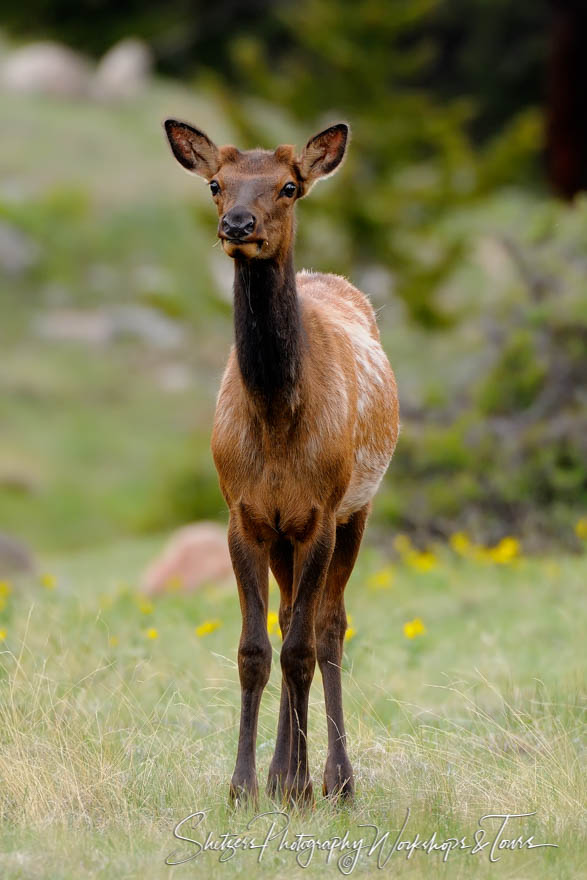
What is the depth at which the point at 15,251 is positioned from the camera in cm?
3188

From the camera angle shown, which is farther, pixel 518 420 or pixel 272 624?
pixel 518 420

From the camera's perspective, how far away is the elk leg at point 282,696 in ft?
19.6

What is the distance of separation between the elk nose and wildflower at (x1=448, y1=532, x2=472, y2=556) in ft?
24.3

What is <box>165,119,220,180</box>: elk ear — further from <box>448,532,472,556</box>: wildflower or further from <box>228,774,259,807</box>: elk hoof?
<box>448,532,472,556</box>: wildflower

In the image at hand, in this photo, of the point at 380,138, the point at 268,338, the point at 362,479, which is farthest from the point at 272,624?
the point at 380,138

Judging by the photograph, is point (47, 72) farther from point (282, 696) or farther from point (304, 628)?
point (304, 628)

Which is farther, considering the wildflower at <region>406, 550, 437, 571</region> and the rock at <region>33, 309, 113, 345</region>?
the rock at <region>33, 309, 113, 345</region>

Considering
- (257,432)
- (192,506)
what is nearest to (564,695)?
(257,432)

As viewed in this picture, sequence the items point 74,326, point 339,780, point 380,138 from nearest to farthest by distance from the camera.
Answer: point 339,780, point 380,138, point 74,326


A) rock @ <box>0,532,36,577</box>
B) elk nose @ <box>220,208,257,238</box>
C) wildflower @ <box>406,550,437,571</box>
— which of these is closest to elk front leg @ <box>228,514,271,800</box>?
elk nose @ <box>220,208,257,238</box>

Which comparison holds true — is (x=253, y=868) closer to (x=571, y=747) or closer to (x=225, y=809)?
(x=225, y=809)

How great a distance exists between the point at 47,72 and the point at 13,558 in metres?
26.8

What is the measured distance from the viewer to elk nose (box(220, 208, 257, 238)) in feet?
17.8

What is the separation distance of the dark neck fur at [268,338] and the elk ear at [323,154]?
18.2 inches
